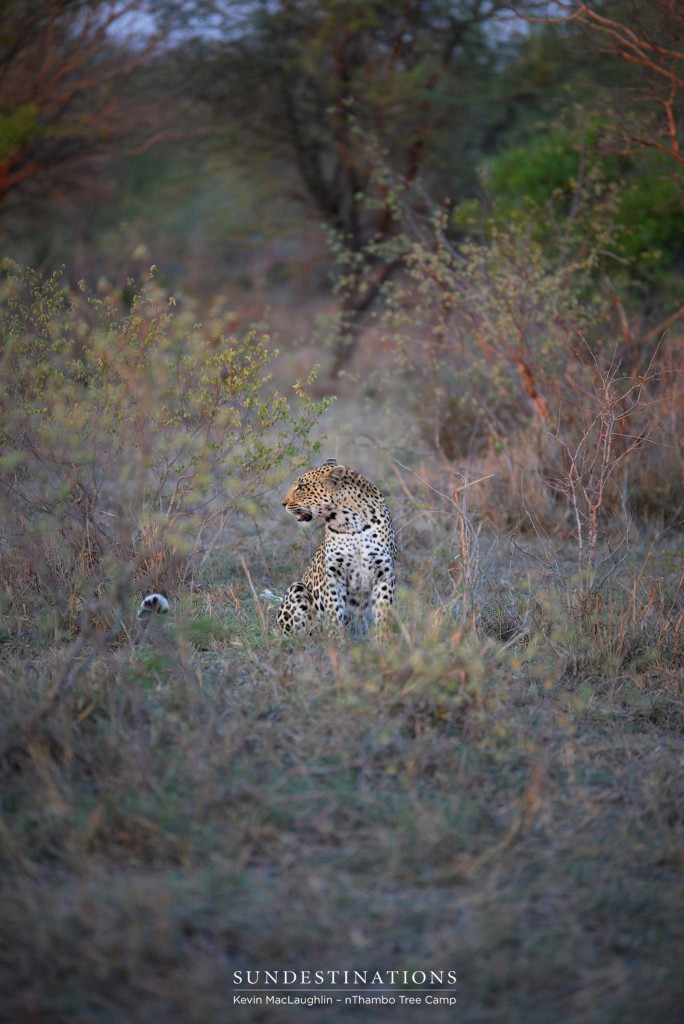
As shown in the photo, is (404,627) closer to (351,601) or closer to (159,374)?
(351,601)

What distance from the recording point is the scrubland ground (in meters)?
3.25

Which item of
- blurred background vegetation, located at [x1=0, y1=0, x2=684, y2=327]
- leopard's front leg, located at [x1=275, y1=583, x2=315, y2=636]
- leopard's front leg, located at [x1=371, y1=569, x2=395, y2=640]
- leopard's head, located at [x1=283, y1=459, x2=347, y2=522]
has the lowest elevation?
leopard's front leg, located at [x1=275, y1=583, x2=315, y2=636]

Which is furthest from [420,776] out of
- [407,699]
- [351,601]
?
[351,601]

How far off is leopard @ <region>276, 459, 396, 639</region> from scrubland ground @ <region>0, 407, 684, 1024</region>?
396 millimetres

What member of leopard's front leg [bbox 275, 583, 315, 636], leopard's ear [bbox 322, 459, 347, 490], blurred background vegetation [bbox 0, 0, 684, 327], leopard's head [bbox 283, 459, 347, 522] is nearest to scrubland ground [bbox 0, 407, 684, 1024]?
leopard's front leg [bbox 275, 583, 315, 636]

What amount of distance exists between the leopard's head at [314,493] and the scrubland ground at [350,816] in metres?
0.84

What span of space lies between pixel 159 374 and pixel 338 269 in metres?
13.5

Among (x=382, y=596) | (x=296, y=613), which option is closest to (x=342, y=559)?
(x=382, y=596)

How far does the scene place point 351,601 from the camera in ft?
21.5

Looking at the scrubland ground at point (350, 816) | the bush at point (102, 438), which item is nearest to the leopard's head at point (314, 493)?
the bush at point (102, 438)

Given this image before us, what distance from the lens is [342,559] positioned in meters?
6.41

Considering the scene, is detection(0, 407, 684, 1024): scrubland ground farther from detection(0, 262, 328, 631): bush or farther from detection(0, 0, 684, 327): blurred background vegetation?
detection(0, 0, 684, 327): blurred background vegetation

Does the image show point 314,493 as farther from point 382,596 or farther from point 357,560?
point 382,596

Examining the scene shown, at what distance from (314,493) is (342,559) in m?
0.49
